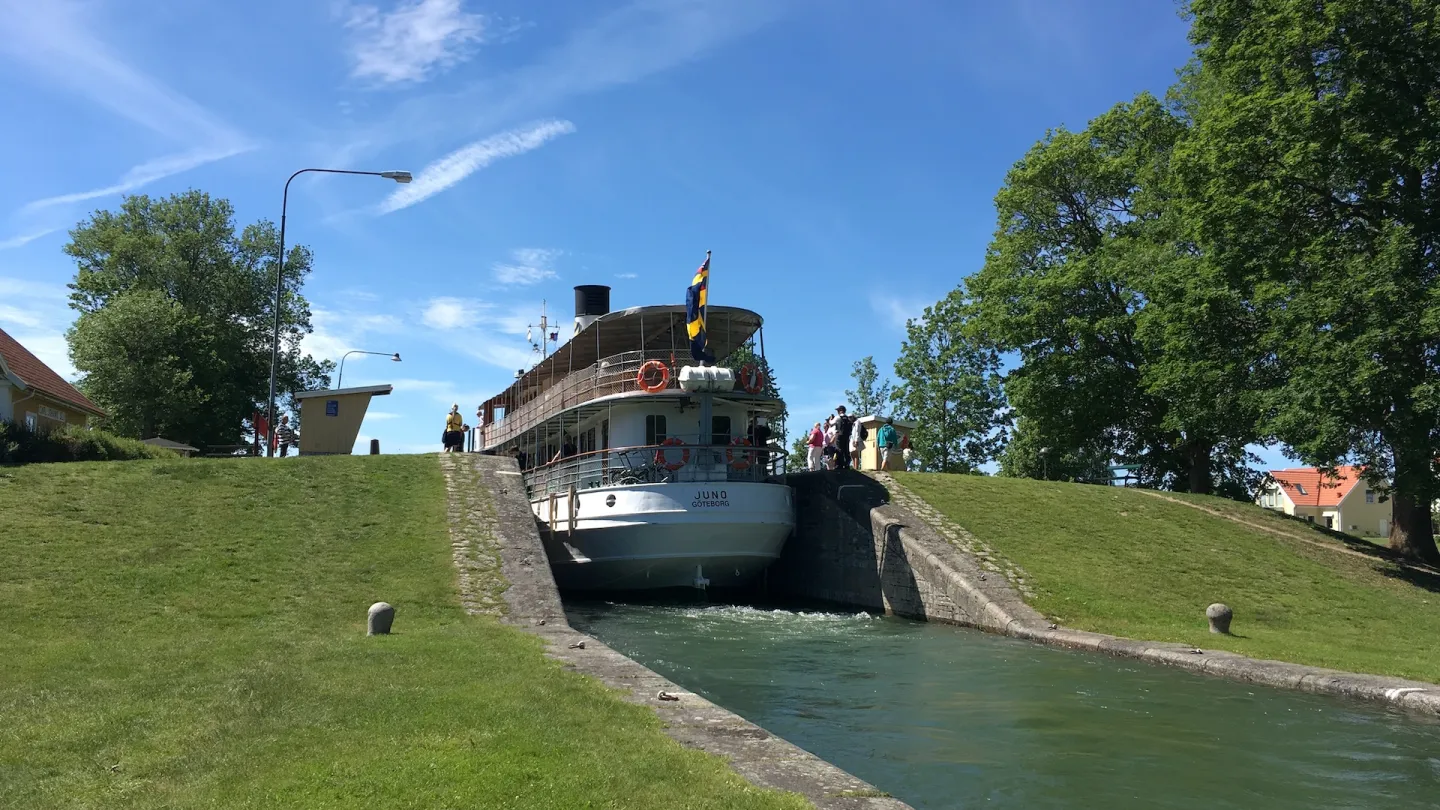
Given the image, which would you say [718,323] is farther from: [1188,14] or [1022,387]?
[1188,14]

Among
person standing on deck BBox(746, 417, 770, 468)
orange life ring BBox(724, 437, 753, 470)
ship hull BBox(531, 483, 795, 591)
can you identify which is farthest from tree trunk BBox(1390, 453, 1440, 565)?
orange life ring BBox(724, 437, 753, 470)

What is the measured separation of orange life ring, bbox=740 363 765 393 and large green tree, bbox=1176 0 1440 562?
11.7 m

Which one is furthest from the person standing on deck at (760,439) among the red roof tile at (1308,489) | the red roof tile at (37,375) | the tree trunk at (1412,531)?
the red roof tile at (1308,489)

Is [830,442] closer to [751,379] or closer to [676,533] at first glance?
[751,379]

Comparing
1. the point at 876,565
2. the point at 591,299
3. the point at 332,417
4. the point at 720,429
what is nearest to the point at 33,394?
the point at 332,417

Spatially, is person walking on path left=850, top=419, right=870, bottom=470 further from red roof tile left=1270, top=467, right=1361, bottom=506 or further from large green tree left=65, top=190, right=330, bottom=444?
red roof tile left=1270, top=467, right=1361, bottom=506

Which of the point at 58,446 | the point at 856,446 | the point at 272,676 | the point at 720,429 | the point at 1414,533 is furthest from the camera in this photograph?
the point at 856,446

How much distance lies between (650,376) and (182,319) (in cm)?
3209

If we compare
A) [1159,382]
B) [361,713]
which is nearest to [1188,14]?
[1159,382]

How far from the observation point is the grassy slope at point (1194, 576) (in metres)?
15.3

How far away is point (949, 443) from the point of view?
5381 cm

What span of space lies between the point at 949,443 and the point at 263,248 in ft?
131

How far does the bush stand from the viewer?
25489mm

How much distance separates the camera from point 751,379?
79.0ft
